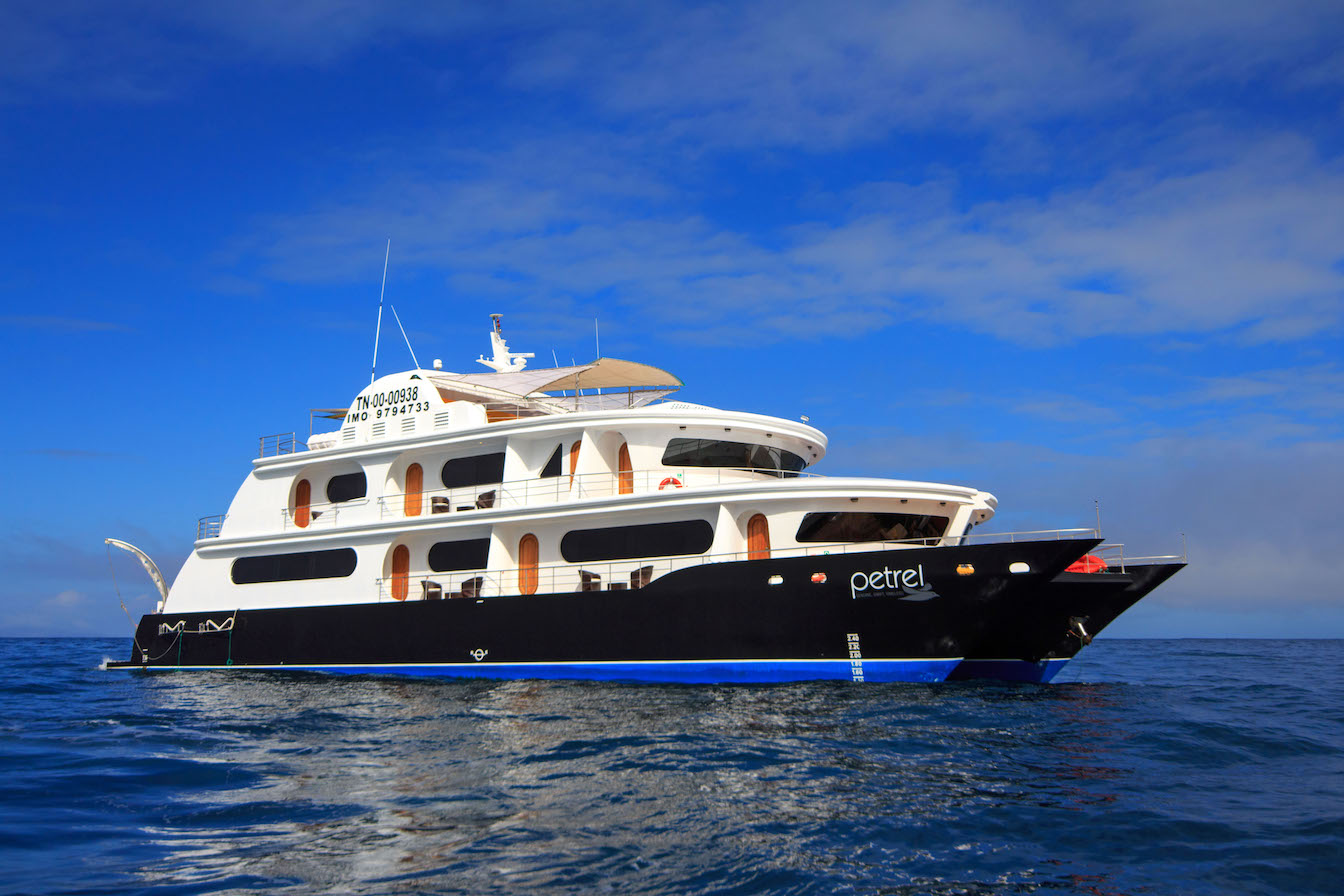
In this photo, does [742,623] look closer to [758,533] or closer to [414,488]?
[758,533]

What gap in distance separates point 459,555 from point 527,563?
1.52m

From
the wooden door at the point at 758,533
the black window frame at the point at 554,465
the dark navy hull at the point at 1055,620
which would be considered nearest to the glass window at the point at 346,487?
the black window frame at the point at 554,465

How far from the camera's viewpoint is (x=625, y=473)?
16.5 meters

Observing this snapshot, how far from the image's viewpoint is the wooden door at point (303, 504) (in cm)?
2058

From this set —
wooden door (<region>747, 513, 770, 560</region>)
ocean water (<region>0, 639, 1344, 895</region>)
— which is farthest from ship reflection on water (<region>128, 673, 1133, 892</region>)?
wooden door (<region>747, 513, 770, 560</region>)

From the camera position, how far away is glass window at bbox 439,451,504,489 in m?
18.2

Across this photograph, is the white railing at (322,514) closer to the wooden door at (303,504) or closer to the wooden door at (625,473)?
the wooden door at (303,504)

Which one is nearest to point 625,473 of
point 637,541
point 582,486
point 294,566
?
point 582,486

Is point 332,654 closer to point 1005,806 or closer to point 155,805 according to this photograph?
point 155,805

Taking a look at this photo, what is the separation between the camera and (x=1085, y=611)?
46.3 feet

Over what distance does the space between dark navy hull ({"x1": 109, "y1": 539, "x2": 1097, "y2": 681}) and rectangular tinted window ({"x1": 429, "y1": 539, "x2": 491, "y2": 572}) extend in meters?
0.98

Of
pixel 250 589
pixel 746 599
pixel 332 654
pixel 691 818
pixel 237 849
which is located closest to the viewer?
pixel 237 849

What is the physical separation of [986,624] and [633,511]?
5.83 metres

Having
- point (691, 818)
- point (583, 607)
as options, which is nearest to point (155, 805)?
point (691, 818)
